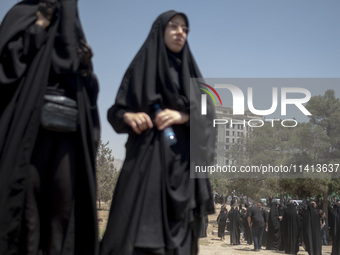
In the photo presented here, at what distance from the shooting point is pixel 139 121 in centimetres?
292

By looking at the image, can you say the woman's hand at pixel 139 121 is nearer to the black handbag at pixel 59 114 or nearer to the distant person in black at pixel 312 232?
the black handbag at pixel 59 114

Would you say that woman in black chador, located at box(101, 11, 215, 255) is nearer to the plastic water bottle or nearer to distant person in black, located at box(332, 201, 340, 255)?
the plastic water bottle

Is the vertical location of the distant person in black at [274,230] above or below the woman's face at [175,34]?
below

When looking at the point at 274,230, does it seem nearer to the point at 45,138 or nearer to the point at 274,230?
the point at 274,230

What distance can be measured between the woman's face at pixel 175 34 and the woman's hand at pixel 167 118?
0.53m

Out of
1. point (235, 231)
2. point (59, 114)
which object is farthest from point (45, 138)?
point (235, 231)

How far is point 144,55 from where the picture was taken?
313 cm

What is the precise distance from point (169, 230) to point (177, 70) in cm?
125

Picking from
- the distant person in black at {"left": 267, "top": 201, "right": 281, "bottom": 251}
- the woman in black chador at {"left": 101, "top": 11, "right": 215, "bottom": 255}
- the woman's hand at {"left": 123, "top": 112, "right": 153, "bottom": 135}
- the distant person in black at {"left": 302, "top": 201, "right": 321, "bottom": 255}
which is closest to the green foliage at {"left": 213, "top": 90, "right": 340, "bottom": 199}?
the distant person in black at {"left": 267, "top": 201, "right": 281, "bottom": 251}

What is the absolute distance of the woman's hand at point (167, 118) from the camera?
9.70 feet

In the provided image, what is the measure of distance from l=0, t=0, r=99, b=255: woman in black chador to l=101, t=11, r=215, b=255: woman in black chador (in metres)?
0.30

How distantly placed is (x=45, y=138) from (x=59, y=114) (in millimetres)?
196

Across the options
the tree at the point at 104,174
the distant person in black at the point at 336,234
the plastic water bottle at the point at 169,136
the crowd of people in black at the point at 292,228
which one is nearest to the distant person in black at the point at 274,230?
the crowd of people in black at the point at 292,228

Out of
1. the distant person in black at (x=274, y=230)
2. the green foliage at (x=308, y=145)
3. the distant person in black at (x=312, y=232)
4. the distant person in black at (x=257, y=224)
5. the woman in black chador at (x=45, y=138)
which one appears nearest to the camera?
the woman in black chador at (x=45, y=138)
